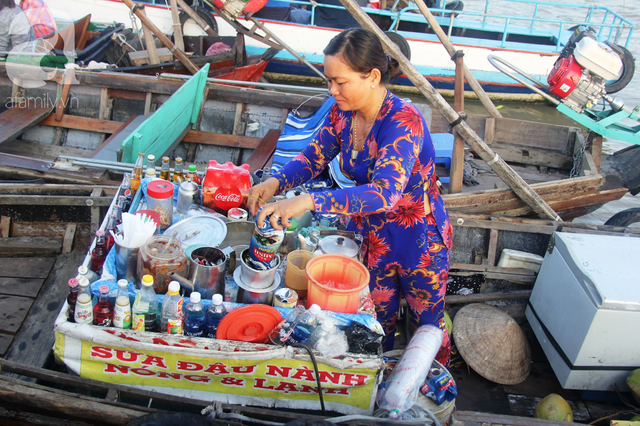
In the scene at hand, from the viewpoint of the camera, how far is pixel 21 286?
3.11 m

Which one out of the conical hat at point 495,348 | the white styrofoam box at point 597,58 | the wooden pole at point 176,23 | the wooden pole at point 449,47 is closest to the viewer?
the conical hat at point 495,348

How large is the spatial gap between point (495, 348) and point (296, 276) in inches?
73.6

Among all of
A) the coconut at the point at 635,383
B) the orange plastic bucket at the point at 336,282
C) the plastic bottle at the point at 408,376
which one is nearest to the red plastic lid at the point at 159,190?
the orange plastic bucket at the point at 336,282

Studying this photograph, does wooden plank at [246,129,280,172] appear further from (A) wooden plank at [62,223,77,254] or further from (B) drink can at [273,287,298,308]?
(B) drink can at [273,287,298,308]

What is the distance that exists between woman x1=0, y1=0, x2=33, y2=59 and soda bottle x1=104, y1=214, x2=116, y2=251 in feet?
19.3

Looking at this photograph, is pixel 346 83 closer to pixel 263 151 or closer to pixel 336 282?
pixel 336 282

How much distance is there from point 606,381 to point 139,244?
9.79ft

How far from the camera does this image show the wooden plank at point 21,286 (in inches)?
119

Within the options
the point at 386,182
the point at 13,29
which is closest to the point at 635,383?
the point at 386,182

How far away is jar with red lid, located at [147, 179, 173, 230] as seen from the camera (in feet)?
7.08

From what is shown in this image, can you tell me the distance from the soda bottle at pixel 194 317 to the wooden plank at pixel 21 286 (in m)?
1.91

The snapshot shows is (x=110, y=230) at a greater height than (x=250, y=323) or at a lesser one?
greater

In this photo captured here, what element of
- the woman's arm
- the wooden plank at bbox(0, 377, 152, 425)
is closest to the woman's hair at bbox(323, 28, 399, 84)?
the woman's arm

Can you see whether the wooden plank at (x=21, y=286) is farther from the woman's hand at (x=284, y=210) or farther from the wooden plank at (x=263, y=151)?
the woman's hand at (x=284, y=210)
